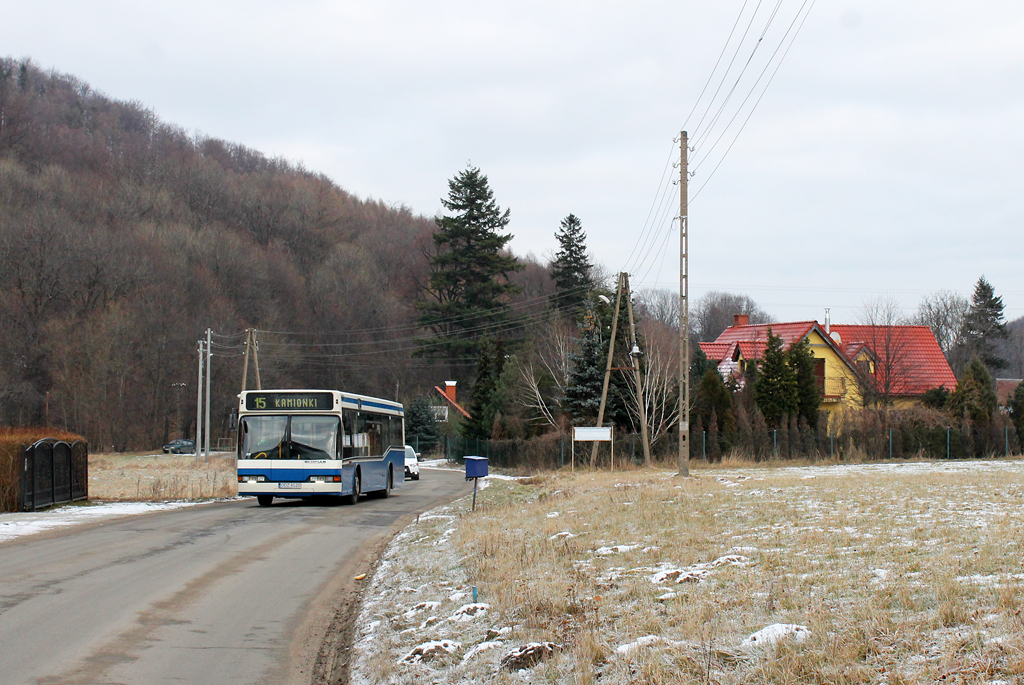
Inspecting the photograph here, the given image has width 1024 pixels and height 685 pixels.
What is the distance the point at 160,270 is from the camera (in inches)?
3000

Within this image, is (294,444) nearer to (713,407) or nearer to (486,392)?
(713,407)

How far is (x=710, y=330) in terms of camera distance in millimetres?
120562

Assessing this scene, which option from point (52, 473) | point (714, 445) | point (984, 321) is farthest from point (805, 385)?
point (984, 321)

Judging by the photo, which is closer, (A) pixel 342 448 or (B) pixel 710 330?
(A) pixel 342 448

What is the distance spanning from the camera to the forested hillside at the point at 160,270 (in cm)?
7088

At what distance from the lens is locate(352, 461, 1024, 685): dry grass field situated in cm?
544

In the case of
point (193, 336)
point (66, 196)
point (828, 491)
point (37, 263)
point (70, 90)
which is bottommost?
point (828, 491)

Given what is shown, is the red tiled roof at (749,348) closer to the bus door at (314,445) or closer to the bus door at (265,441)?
the bus door at (314,445)

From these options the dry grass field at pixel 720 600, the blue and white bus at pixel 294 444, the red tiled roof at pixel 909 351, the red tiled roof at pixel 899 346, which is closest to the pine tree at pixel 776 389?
the red tiled roof at pixel 899 346

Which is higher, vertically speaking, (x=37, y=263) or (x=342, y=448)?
(x=37, y=263)

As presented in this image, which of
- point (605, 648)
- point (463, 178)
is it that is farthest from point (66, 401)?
point (605, 648)

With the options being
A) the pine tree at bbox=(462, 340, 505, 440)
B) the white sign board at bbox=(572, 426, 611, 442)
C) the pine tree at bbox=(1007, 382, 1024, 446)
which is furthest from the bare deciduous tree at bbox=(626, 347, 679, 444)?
the pine tree at bbox=(1007, 382, 1024, 446)

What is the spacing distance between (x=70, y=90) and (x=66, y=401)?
39.6m

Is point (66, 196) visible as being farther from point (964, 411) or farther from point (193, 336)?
point (964, 411)
